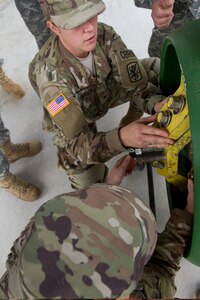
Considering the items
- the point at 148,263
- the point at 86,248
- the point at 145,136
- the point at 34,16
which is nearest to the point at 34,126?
the point at 34,16

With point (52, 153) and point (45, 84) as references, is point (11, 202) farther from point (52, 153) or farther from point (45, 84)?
point (45, 84)

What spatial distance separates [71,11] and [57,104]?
0.94 ft

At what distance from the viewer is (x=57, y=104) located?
Answer: 118 centimetres

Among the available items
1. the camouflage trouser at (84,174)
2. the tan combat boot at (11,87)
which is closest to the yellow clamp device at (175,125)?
the camouflage trouser at (84,174)

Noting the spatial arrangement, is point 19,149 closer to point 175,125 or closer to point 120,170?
point 120,170

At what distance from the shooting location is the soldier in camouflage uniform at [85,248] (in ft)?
2.04

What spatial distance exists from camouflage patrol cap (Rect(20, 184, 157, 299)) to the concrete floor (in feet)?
2.75

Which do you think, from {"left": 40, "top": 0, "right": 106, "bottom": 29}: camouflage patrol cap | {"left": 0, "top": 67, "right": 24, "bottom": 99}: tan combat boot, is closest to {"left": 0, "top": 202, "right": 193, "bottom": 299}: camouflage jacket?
{"left": 40, "top": 0, "right": 106, "bottom": 29}: camouflage patrol cap

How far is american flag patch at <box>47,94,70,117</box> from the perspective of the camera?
118 cm

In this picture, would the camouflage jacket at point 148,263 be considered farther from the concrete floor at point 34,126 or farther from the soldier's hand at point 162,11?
the soldier's hand at point 162,11

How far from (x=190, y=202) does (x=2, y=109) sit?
138 centimetres

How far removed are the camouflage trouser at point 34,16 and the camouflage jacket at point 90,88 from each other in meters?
0.45

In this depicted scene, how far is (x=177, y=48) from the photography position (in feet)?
2.99

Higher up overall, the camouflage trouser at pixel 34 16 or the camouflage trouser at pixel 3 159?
the camouflage trouser at pixel 34 16
